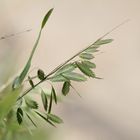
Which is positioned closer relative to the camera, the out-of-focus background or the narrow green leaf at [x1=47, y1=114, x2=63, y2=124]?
the narrow green leaf at [x1=47, y1=114, x2=63, y2=124]

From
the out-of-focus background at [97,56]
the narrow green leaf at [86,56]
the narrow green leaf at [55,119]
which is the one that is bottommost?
the out-of-focus background at [97,56]

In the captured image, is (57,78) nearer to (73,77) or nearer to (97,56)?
(73,77)

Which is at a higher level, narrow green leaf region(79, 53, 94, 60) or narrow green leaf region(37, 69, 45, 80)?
narrow green leaf region(37, 69, 45, 80)

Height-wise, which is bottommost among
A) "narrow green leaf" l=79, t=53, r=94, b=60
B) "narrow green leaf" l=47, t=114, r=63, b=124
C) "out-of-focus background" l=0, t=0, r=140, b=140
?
"out-of-focus background" l=0, t=0, r=140, b=140

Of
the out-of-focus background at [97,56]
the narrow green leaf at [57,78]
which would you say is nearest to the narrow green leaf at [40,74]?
the narrow green leaf at [57,78]

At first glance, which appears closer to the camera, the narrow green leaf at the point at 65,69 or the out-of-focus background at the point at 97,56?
the narrow green leaf at the point at 65,69

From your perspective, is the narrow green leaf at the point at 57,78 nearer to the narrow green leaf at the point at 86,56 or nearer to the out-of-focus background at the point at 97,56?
the narrow green leaf at the point at 86,56

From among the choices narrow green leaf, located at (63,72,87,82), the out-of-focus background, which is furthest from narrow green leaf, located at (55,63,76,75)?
the out-of-focus background

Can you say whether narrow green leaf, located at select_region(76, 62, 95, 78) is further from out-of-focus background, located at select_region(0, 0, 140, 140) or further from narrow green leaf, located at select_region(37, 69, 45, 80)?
out-of-focus background, located at select_region(0, 0, 140, 140)

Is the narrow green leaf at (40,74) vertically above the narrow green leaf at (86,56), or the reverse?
the narrow green leaf at (40,74)
